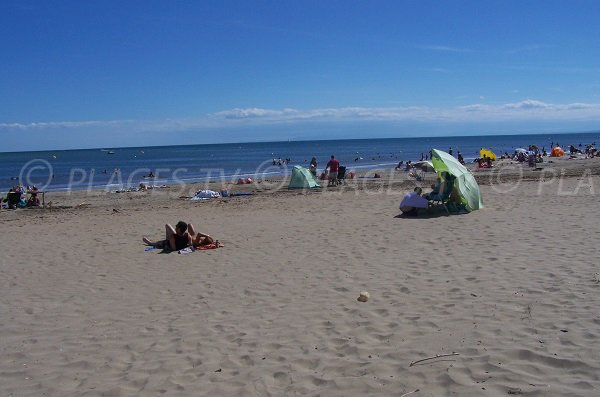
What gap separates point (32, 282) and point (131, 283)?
1481 mm

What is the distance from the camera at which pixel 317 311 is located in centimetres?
548

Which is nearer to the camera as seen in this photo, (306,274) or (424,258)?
(306,274)

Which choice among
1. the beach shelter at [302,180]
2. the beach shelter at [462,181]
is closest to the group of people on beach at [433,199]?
the beach shelter at [462,181]

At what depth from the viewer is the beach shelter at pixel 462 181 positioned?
11891mm

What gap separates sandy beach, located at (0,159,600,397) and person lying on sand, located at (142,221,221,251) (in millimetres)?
395

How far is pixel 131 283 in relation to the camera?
7.10 meters

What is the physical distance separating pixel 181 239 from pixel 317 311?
4.51 meters

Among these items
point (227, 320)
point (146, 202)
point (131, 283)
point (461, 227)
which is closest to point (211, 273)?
point (131, 283)

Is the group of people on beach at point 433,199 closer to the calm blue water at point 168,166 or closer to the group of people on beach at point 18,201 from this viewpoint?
the group of people on beach at point 18,201

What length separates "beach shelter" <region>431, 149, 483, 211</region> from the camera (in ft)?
39.0

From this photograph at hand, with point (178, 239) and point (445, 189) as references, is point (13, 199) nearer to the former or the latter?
point (178, 239)

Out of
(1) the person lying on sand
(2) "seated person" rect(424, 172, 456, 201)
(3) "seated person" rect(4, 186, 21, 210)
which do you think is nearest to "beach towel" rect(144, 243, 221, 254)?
(1) the person lying on sand

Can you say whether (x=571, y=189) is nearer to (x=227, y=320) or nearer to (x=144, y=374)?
(x=227, y=320)

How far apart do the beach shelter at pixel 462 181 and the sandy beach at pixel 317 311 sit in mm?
922
